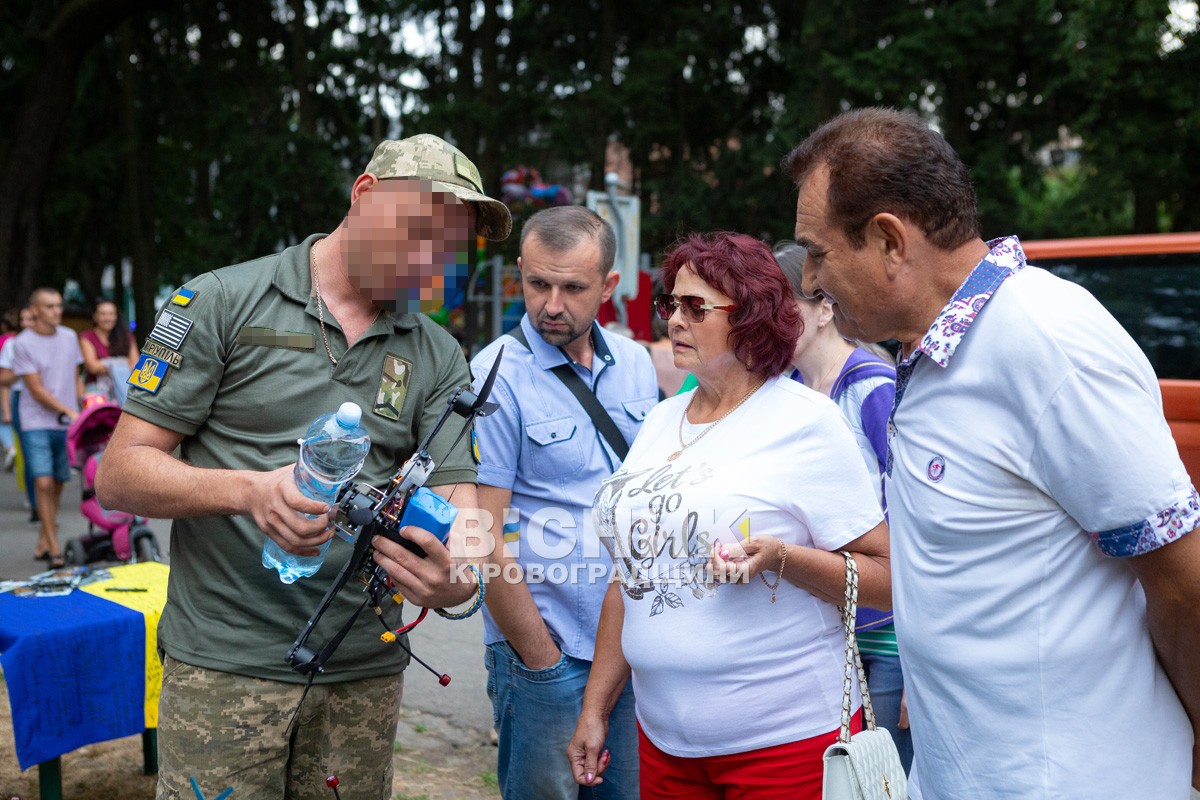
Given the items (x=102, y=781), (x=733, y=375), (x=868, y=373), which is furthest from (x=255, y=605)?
(x=102, y=781)

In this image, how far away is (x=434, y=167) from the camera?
2152 millimetres

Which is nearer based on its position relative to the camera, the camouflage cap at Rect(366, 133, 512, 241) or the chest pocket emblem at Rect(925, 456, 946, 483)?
the chest pocket emblem at Rect(925, 456, 946, 483)

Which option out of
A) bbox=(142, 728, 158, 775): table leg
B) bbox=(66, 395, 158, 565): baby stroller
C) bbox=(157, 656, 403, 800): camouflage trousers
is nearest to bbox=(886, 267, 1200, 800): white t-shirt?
bbox=(157, 656, 403, 800): camouflage trousers

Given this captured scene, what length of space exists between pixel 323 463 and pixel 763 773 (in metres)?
1.15

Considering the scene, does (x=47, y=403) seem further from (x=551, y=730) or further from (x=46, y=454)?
(x=551, y=730)

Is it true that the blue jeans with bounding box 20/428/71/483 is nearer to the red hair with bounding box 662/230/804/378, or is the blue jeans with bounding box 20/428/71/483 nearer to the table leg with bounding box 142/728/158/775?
the table leg with bounding box 142/728/158/775

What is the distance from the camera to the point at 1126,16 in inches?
506

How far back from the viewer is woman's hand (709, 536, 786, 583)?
2111 millimetres

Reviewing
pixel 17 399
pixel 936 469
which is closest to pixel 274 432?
pixel 936 469

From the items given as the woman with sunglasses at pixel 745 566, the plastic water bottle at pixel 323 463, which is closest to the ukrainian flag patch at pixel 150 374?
the plastic water bottle at pixel 323 463

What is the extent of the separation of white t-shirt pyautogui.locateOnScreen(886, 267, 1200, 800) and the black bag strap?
1415 mm

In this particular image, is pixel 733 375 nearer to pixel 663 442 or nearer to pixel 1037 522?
pixel 663 442

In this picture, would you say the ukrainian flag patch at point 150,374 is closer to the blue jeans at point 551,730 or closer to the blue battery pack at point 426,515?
the blue battery pack at point 426,515

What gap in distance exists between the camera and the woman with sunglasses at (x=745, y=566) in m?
2.29
